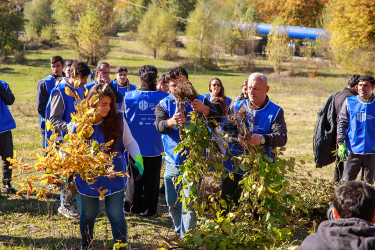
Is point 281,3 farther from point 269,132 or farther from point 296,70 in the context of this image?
point 269,132

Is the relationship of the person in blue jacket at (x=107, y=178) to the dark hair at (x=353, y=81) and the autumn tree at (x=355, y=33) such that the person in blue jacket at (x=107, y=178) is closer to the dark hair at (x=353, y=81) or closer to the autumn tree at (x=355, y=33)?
→ the dark hair at (x=353, y=81)

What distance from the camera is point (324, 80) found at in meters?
34.5

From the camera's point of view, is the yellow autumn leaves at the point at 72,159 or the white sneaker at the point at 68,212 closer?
the yellow autumn leaves at the point at 72,159

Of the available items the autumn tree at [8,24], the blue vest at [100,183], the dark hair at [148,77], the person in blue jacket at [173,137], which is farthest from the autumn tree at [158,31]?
the blue vest at [100,183]

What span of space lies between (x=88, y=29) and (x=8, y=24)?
669 cm

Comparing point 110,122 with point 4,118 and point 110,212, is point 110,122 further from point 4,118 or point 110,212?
point 4,118

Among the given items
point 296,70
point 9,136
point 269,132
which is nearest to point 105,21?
point 296,70

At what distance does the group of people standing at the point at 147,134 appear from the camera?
398cm

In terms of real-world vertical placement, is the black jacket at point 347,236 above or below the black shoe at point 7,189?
above

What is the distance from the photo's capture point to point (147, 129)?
591 centimetres

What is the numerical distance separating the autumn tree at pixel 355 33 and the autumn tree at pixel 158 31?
16.4 m

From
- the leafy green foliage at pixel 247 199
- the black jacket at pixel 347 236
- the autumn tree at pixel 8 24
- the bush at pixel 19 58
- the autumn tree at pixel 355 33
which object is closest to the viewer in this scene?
the black jacket at pixel 347 236

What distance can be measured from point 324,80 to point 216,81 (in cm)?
2977

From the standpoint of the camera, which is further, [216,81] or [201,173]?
[216,81]
